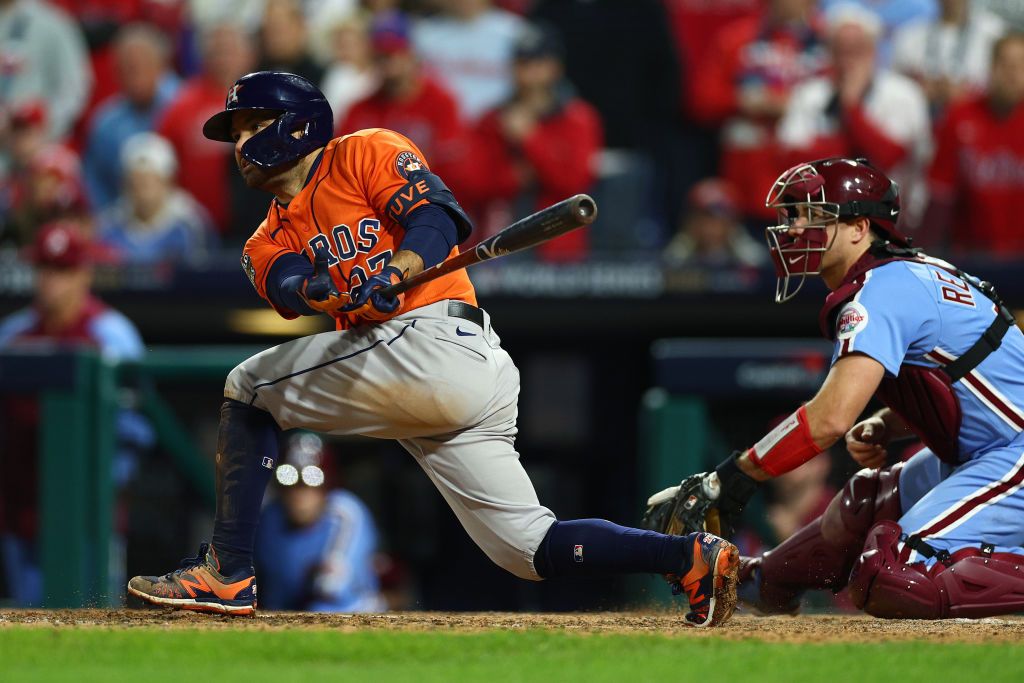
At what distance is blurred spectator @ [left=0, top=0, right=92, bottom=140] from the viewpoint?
848cm

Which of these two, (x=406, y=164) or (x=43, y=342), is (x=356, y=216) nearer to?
(x=406, y=164)

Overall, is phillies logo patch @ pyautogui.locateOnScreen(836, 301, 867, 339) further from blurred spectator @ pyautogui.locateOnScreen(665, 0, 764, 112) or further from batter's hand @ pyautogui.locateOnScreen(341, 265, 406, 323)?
blurred spectator @ pyautogui.locateOnScreen(665, 0, 764, 112)

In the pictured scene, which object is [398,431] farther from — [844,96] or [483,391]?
[844,96]

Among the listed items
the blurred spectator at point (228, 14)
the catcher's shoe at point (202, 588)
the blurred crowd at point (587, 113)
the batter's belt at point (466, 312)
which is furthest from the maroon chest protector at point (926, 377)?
the blurred spectator at point (228, 14)

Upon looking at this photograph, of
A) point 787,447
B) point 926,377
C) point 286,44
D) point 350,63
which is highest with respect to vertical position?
point 286,44

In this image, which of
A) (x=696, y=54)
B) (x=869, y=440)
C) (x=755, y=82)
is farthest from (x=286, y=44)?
(x=869, y=440)

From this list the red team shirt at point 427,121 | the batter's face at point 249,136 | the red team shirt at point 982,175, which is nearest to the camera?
the batter's face at point 249,136

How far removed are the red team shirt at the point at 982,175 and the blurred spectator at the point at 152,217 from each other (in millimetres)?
3807

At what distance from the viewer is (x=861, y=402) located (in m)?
3.68

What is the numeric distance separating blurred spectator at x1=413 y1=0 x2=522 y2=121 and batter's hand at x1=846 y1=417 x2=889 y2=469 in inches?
163

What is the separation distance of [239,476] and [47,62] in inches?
211

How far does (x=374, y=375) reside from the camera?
12.4 feet

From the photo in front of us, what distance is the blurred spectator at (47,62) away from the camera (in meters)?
8.48

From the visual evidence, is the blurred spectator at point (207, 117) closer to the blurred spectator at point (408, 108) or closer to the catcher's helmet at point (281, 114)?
the blurred spectator at point (408, 108)
